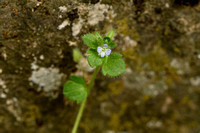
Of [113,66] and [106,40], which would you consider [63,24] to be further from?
[113,66]

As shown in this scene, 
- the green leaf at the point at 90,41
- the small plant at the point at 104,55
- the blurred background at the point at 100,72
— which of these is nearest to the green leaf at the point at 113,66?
the small plant at the point at 104,55

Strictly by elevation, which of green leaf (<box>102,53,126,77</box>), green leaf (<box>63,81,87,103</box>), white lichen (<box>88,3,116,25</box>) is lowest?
green leaf (<box>63,81,87,103</box>)

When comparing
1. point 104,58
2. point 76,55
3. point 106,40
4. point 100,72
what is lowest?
point 100,72

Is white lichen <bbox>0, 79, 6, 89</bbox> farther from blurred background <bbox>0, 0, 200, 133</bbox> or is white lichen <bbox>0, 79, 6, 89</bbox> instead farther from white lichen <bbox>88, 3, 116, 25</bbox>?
white lichen <bbox>88, 3, 116, 25</bbox>

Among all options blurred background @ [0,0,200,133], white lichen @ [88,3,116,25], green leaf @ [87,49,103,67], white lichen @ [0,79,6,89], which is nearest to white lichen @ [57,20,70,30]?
blurred background @ [0,0,200,133]

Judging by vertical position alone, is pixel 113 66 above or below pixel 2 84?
above

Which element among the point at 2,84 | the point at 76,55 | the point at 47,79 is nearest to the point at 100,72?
the point at 76,55

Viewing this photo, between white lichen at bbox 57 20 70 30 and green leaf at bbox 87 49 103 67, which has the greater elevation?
white lichen at bbox 57 20 70 30

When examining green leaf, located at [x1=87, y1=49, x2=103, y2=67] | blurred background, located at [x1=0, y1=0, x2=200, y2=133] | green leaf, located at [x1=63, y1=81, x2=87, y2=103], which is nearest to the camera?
green leaf, located at [x1=87, y1=49, x2=103, y2=67]
